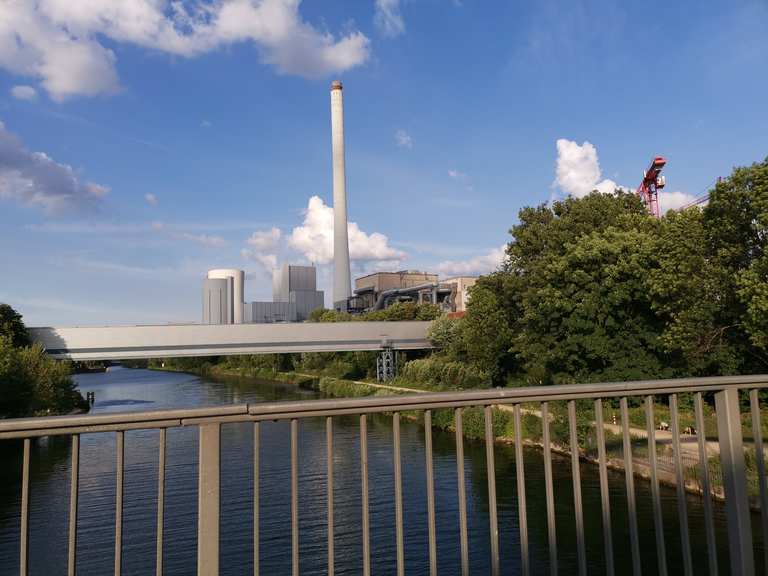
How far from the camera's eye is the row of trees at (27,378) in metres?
28.5

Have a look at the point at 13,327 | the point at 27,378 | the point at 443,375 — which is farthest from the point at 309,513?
the point at 13,327

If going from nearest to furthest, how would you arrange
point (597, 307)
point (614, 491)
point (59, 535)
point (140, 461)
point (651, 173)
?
point (59, 535) < point (614, 491) < point (140, 461) < point (597, 307) < point (651, 173)

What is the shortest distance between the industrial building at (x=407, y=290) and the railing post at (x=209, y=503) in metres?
74.0

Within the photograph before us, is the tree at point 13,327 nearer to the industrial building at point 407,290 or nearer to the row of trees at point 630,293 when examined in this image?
the row of trees at point 630,293

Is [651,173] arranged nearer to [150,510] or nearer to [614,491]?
[614,491]

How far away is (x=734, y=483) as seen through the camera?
3387 mm

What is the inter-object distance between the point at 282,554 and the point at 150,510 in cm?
554

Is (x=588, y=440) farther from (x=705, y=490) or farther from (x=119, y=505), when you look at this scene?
(x=119, y=505)

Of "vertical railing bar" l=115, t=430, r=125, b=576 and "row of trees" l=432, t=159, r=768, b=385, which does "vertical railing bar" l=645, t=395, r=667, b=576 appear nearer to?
"vertical railing bar" l=115, t=430, r=125, b=576

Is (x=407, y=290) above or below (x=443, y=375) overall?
above

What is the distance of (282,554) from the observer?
1449 centimetres

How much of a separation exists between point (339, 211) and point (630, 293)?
286 ft

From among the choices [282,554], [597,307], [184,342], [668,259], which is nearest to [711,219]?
[668,259]

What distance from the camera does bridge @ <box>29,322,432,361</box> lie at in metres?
39.4
